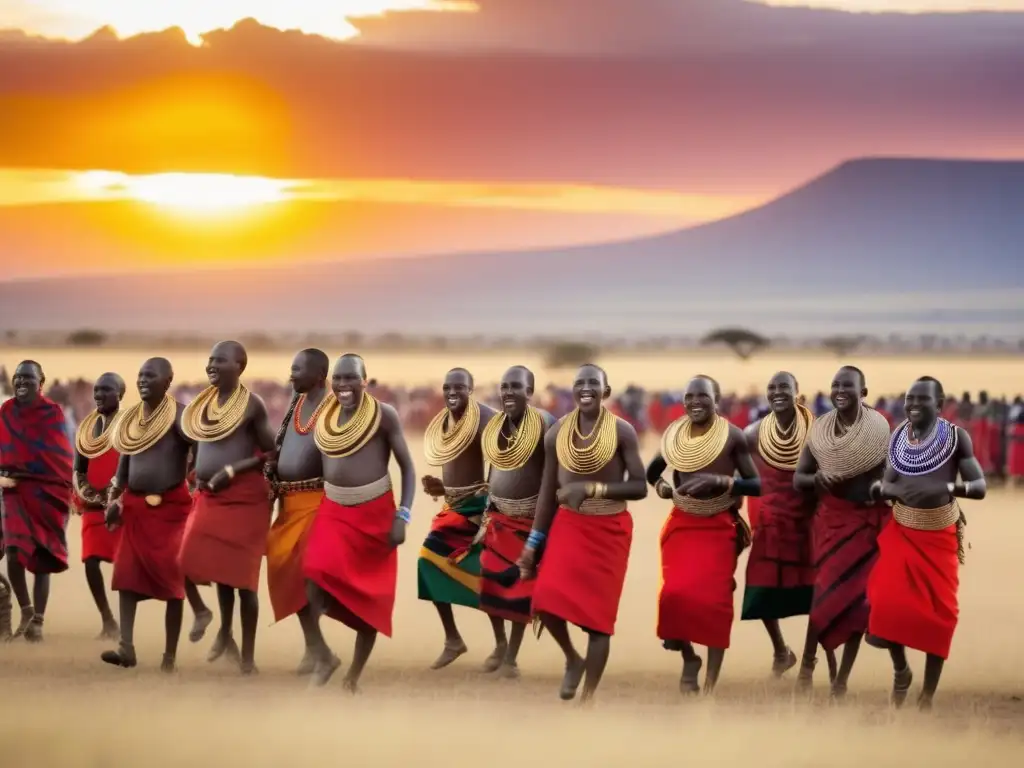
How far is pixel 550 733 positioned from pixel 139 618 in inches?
225

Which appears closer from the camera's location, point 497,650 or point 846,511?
point 846,511

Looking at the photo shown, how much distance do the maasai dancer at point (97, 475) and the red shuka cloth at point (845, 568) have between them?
481 cm

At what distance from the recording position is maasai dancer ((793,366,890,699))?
35.5 ft

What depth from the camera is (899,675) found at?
1053 centimetres

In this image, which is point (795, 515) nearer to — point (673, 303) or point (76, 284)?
point (76, 284)

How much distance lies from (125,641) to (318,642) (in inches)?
54.0

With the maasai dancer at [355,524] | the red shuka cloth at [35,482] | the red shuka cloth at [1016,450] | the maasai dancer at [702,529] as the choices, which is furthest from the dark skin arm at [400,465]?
the red shuka cloth at [1016,450]

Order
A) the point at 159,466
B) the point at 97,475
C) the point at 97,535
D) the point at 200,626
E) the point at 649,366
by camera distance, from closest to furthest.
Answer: the point at 159,466 < the point at 200,626 < the point at 97,535 < the point at 97,475 < the point at 649,366

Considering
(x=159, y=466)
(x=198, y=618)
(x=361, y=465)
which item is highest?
(x=361, y=465)

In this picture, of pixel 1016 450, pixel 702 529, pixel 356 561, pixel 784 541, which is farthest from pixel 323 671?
pixel 1016 450

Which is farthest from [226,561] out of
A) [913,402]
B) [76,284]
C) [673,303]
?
[673,303]

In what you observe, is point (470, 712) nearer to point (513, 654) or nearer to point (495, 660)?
point (513, 654)

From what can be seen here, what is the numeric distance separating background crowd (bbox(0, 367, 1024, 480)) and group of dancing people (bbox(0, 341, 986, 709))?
2.48 m

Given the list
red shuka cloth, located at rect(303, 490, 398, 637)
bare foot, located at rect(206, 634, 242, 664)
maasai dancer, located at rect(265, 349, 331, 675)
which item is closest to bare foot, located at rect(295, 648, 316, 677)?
maasai dancer, located at rect(265, 349, 331, 675)
